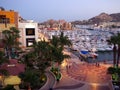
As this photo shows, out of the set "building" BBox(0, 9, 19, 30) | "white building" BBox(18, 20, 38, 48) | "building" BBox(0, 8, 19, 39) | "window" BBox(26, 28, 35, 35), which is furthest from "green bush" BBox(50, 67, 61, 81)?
"window" BBox(26, 28, 35, 35)

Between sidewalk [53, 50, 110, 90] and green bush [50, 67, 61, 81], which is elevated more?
green bush [50, 67, 61, 81]

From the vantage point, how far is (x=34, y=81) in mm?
32688

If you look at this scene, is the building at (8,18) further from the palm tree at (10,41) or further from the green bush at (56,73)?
the green bush at (56,73)

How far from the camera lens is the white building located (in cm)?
7356

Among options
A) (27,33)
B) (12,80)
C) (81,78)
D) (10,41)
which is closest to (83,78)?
(81,78)

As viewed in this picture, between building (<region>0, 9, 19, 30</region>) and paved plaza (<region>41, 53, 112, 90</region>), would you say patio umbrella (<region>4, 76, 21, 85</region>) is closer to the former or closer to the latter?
paved plaza (<region>41, 53, 112, 90</region>)

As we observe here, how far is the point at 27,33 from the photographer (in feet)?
244

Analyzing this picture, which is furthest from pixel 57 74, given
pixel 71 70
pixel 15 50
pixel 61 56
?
pixel 15 50

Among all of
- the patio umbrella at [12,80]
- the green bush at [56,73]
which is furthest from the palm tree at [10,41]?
the patio umbrella at [12,80]

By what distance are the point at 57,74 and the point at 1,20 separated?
31334mm

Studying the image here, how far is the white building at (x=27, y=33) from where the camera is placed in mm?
73562

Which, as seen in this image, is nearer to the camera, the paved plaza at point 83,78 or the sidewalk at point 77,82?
the sidewalk at point 77,82

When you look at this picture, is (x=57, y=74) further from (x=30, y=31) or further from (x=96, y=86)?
(x=30, y=31)

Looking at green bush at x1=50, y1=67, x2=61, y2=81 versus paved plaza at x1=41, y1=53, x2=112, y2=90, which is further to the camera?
green bush at x1=50, y1=67, x2=61, y2=81
